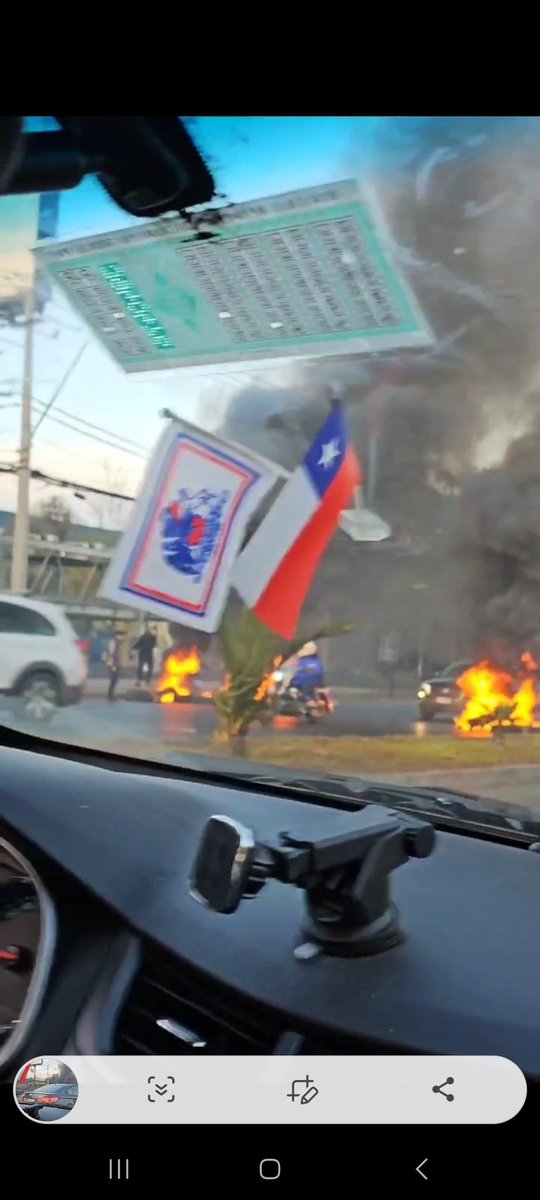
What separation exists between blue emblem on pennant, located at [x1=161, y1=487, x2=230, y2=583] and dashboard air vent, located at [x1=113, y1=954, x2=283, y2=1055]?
4.59 ft

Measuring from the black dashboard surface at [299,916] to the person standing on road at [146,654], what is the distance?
2.75 feet

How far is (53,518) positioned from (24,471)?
0.54 feet

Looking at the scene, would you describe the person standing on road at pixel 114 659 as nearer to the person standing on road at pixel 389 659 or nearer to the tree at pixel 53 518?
the tree at pixel 53 518

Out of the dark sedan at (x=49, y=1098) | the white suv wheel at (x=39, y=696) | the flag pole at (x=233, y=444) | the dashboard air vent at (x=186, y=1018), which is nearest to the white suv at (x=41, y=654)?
the white suv wheel at (x=39, y=696)

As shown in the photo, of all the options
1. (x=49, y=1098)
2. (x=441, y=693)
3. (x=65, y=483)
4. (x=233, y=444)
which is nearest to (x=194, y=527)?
(x=233, y=444)

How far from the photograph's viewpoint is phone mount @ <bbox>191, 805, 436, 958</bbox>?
43.9 inches

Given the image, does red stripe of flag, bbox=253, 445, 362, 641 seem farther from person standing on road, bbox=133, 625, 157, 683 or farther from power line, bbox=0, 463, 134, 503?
power line, bbox=0, 463, 134, 503

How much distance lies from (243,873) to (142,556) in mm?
1557

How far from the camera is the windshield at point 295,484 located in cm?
208

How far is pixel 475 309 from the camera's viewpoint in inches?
85.7
